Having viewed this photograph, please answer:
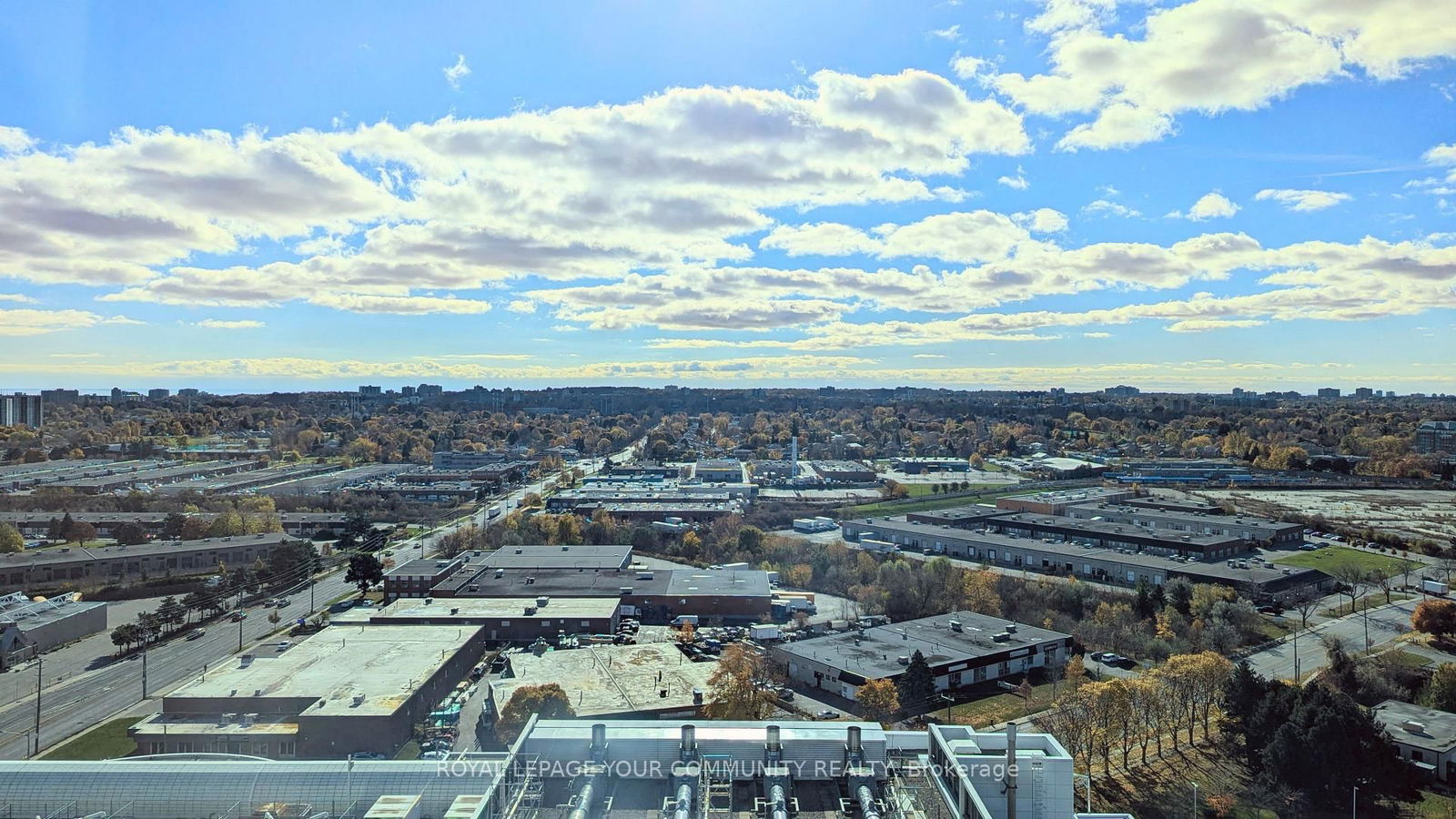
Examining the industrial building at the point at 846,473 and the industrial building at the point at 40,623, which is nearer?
the industrial building at the point at 40,623

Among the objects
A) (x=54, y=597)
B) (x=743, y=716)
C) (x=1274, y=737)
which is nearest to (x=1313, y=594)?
(x=1274, y=737)

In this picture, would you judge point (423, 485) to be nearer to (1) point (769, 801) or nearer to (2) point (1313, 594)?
(2) point (1313, 594)

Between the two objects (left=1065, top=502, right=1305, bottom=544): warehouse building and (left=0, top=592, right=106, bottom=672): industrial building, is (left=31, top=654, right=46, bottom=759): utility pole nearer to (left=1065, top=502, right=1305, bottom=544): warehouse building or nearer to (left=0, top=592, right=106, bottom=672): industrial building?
(left=0, top=592, right=106, bottom=672): industrial building

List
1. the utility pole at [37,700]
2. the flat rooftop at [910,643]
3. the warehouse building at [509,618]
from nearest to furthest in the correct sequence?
the utility pole at [37,700], the flat rooftop at [910,643], the warehouse building at [509,618]

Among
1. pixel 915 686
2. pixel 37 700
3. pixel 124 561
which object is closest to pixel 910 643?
pixel 915 686

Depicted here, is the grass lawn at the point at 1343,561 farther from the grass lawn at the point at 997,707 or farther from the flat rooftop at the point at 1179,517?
the grass lawn at the point at 997,707

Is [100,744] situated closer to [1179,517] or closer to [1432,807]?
[1432,807]

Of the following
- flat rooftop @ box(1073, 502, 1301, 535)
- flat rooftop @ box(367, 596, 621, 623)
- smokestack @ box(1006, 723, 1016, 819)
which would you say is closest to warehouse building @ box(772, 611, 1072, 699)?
flat rooftop @ box(367, 596, 621, 623)

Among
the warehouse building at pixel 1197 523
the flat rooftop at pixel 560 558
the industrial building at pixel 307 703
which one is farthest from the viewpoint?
the warehouse building at pixel 1197 523

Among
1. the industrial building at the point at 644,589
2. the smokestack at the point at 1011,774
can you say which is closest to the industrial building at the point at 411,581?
the industrial building at the point at 644,589
